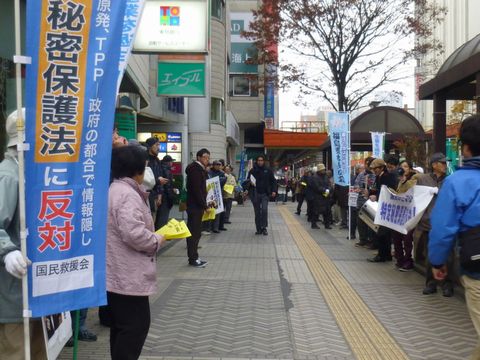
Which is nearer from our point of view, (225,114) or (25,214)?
(25,214)

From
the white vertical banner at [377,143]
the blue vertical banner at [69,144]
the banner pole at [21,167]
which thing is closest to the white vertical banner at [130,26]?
the blue vertical banner at [69,144]

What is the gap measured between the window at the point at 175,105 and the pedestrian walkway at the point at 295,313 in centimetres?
1221

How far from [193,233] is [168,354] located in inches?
156

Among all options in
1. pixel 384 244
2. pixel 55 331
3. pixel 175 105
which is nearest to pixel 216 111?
pixel 175 105

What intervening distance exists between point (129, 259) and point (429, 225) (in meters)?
5.12

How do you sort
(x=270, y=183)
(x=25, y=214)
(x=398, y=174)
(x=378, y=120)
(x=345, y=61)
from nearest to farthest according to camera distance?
1. (x=25, y=214)
2. (x=398, y=174)
3. (x=270, y=183)
4. (x=378, y=120)
5. (x=345, y=61)

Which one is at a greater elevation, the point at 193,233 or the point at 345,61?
the point at 345,61

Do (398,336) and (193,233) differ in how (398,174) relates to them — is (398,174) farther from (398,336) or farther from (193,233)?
(398,336)

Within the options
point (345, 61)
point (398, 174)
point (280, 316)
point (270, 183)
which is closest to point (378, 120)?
point (345, 61)

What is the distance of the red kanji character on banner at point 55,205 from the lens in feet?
9.69

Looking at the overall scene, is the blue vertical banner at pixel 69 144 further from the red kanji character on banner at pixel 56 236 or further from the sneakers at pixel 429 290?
the sneakers at pixel 429 290

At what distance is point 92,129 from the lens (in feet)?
10.4

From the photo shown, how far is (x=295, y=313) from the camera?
597 centimetres

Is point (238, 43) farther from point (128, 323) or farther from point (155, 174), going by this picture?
point (128, 323)
